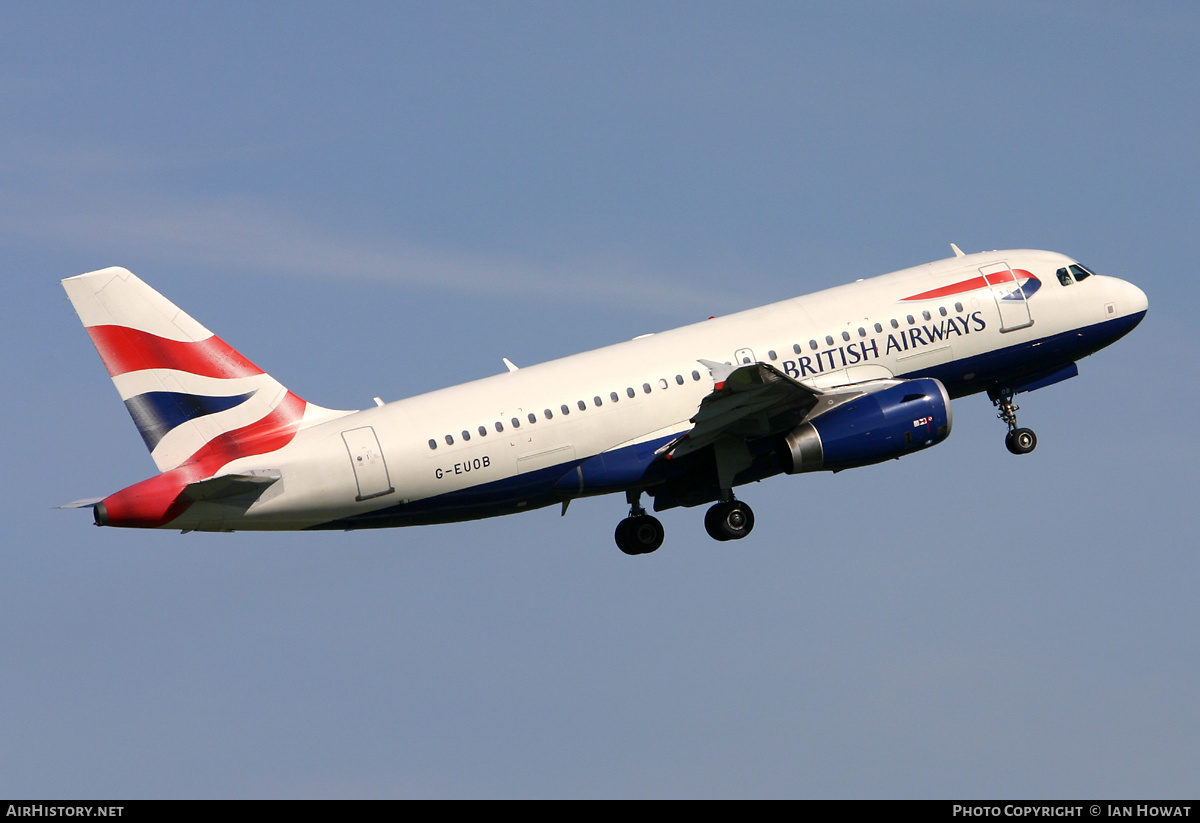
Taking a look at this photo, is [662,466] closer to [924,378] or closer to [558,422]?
[558,422]

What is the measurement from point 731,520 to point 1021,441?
10.8 meters

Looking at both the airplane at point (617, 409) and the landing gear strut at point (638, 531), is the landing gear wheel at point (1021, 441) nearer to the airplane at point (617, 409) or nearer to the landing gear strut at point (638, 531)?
the airplane at point (617, 409)

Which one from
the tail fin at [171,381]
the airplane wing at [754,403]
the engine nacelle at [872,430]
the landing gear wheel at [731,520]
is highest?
the tail fin at [171,381]

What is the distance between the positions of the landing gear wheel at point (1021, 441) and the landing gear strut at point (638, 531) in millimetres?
11936

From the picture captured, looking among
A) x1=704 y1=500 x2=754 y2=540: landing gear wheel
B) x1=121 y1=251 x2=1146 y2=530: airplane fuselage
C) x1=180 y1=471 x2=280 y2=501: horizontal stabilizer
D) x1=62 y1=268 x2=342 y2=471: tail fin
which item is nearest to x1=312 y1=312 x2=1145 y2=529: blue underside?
x1=121 y1=251 x2=1146 y2=530: airplane fuselage

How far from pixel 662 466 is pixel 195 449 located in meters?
13.4

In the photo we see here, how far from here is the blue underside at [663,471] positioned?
43.4 meters

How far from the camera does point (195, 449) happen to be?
42281 millimetres

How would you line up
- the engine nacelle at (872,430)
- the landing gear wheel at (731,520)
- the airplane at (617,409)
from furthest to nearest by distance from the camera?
1. the landing gear wheel at (731,520)
2. the engine nacelle at (872,430)
3. the airplane at (617,409)

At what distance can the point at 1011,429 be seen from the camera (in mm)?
50812

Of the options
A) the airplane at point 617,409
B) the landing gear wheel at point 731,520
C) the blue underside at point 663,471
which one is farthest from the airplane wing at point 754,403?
the landing gear wheel at point 731,520

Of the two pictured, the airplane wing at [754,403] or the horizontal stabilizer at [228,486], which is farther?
the airplane wing at [754,403]

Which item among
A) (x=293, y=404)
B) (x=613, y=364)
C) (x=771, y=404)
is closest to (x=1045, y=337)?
(x=771, y=404)
